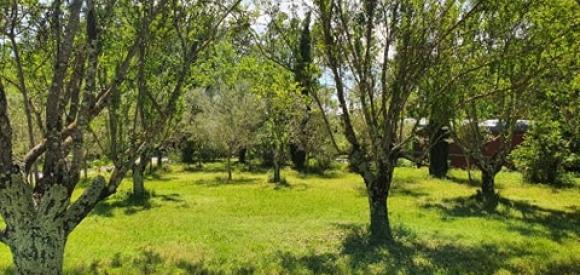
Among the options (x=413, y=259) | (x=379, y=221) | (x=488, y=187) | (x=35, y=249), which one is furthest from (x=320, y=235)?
(x=488, y=187)

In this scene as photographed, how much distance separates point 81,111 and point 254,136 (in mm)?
30517

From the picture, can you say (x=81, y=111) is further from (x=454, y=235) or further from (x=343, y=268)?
(x=454, y=235)

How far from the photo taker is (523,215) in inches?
630

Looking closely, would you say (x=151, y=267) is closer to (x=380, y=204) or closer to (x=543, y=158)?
(x=380, y=204)

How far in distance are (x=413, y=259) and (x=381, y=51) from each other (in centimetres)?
495

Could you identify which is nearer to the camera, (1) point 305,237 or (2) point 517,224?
(1) point 305,237

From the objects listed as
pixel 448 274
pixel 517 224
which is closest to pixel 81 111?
pixel 448 274

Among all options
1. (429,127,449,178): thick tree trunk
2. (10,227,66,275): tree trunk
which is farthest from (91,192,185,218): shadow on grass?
(429,127,449,178): thick tree trunk

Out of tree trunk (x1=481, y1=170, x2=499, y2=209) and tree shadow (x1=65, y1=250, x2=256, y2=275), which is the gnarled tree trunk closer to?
tree shadow (x1=65, y1=250, x2=256, y2=275)

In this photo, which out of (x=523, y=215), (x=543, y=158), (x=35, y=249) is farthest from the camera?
(x=543, y=158)

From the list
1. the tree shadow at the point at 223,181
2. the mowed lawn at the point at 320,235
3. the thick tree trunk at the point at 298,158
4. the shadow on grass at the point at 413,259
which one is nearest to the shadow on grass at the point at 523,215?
the mowed lawn at the point at 320,235

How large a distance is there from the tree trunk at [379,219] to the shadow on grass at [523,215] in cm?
450

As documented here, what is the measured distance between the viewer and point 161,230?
45.8 ft

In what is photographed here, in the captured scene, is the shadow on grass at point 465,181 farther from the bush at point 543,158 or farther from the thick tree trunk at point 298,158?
the thick tree trunk at point 298,158
